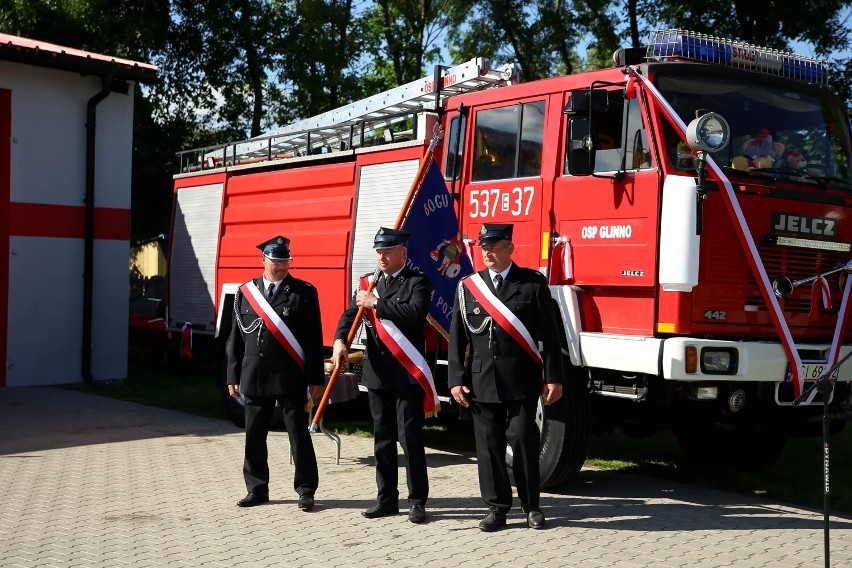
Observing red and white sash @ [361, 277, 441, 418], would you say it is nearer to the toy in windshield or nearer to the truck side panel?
the toy in windshield

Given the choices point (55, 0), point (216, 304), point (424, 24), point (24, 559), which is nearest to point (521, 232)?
point (24, 559)

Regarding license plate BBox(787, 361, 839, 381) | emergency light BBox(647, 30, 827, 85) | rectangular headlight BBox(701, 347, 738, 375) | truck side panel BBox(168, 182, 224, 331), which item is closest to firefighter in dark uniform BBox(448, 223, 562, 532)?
rectangular headlight BBox(701, 347, 738, 375)

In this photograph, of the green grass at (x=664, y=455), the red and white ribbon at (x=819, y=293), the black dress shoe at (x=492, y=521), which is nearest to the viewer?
the black dress shoe at (x=492, y=521)

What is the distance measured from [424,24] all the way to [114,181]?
54.4ft

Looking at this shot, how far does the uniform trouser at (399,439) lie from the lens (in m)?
6.75

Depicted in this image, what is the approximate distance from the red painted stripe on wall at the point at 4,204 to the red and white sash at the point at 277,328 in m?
8.46

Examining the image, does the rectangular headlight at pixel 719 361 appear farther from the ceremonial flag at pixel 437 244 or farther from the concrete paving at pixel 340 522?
the ceremonial flag at pixel 437 244

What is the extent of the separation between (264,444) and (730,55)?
430 centimetres

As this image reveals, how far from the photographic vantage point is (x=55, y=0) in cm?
2108

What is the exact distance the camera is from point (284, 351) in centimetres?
714

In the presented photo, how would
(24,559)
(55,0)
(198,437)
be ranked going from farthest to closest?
(55,0), (198,437), (24,559)

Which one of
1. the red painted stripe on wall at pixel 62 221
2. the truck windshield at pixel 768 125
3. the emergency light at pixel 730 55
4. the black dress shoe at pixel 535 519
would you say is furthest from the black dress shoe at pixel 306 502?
the red painted stripe on wall at pixel 62 221

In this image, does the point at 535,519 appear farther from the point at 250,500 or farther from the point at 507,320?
the point at 250,500

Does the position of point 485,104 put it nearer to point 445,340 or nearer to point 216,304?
point 445,340
